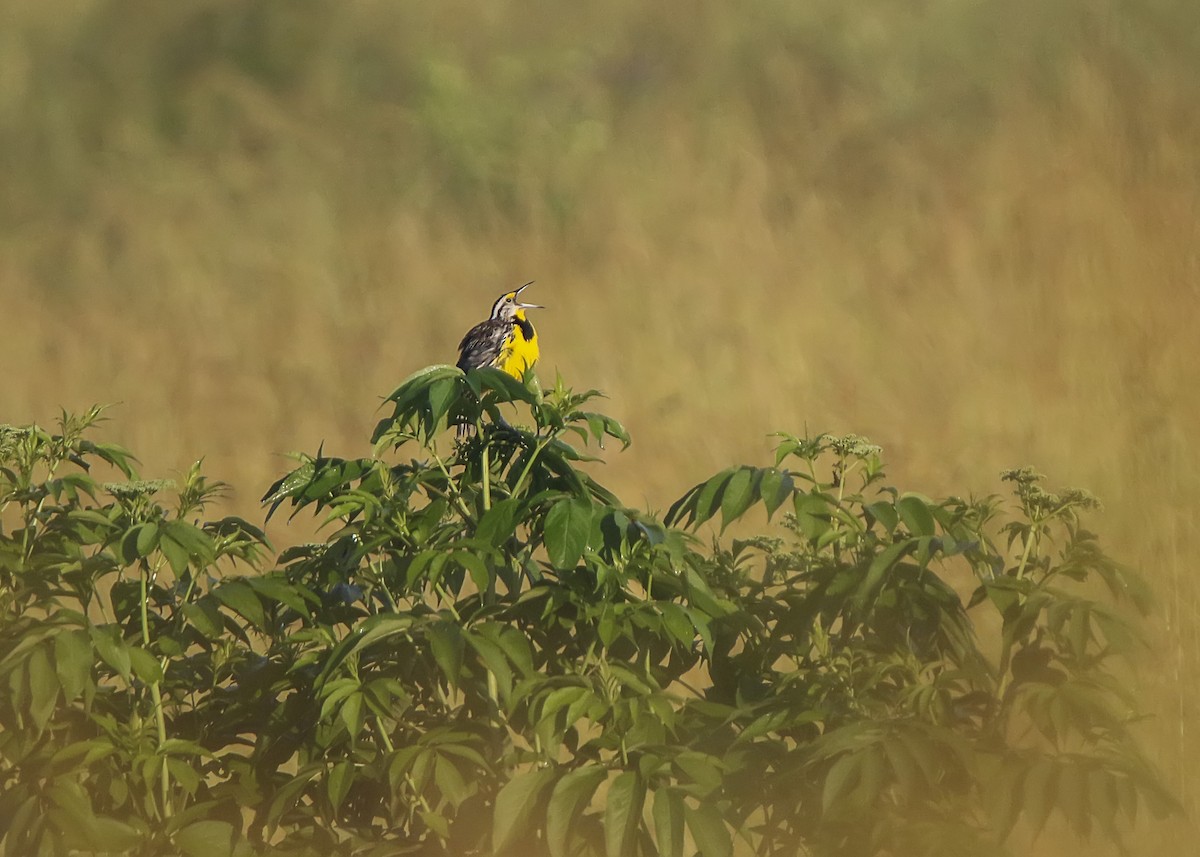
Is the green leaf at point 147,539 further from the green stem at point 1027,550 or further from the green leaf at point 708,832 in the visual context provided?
the green stem at point 1027,550

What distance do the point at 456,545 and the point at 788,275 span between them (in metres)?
1.11

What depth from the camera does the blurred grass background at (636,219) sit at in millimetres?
2004

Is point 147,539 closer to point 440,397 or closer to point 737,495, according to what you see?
point 440,397

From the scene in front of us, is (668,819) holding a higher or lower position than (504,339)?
lower

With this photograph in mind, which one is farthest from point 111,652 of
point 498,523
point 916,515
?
point 916,515

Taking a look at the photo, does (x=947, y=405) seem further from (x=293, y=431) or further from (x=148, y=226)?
(x=148, y=226)

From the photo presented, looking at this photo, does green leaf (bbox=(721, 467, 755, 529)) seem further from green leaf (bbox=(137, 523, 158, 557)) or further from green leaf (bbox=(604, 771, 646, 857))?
green leaf (bbox=(137, 523, 158, 557))

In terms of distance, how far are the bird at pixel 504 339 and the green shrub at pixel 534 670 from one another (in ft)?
3.07

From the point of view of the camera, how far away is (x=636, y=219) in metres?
2.23

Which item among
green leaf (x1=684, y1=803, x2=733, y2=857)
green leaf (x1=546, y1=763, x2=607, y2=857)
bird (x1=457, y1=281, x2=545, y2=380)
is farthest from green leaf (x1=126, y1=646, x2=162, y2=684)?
bird (x1=457, y1=281, x2=545, y2=380)

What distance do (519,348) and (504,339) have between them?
0.12 m

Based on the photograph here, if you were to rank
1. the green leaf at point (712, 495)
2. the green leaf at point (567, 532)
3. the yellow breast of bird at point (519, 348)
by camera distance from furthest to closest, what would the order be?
the yellow breast of bird at point (519, 348) → the green leaf at point (712, 495) → the green leaf at point (567, 532)

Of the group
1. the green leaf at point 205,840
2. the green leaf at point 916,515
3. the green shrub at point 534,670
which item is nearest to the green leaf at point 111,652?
the green shrub at point 534,670

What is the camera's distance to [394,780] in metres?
1.17
